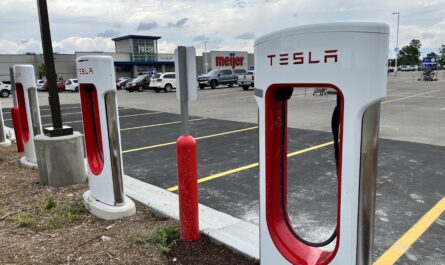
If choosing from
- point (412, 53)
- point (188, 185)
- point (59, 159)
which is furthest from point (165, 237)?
point (412, 53)

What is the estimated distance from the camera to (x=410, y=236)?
362 centimetres

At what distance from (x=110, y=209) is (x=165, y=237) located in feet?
3.02

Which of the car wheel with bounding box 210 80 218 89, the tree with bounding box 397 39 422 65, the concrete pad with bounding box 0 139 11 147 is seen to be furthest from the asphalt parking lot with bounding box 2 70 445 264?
the tree with bounding box 397 39 422 65

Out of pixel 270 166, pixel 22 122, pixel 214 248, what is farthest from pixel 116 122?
pixel 22 122

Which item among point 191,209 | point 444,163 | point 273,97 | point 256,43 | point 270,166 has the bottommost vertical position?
point 444,163

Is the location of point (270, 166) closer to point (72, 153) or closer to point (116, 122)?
point (116, 122)

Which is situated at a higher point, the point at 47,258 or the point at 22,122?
the point at 22,122

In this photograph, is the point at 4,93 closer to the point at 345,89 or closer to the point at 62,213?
the point at 62,213

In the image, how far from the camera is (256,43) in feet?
7.25

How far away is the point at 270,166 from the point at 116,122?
2264 millimetres

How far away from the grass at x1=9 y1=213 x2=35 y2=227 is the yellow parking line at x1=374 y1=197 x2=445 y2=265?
11.4ft

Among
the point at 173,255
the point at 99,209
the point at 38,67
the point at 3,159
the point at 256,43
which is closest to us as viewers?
the point at 256,43

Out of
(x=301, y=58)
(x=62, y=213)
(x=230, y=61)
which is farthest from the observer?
(x=230, y=61)

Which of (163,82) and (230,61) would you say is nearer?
(163,82)
